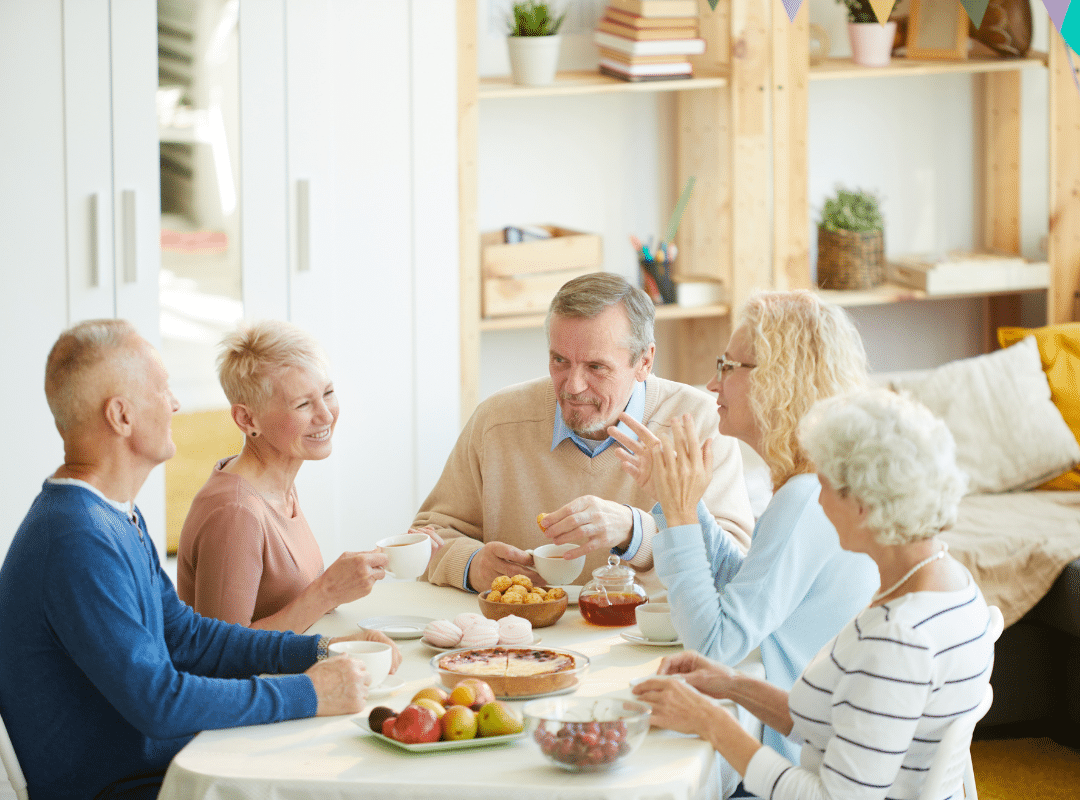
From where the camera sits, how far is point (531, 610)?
193cm

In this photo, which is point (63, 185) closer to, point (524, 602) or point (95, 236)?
point (95, 236)

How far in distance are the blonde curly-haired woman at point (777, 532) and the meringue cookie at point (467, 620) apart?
0.94 feet

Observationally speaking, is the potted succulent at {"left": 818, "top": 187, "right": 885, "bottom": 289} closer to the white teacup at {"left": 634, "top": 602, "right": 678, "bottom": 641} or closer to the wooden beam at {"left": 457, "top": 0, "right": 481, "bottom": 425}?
the wooden beam at {"left": 457, "top": 0, "right": 481, "bottom": 425}

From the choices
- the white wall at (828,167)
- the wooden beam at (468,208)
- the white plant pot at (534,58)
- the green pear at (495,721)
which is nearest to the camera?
the green pear at (495,721)

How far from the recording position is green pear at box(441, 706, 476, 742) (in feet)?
4.80

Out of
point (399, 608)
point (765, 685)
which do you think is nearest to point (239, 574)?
point (399, 608)

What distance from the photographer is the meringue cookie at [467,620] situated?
184cm

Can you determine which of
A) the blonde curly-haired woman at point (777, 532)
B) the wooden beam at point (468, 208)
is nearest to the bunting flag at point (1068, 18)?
the blonde curly-haired woman at point (777, 532)

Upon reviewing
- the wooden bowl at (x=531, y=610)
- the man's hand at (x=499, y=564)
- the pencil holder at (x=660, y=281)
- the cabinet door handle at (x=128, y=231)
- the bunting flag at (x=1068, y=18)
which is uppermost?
the bunting flag at (x=1068, y=18)

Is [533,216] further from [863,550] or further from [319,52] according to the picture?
[863,550]

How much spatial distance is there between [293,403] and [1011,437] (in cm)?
Result: 235

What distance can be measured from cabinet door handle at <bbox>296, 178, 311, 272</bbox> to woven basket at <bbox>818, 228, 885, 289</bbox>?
5.50ft

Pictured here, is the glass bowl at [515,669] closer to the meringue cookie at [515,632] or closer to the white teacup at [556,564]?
the meringue cookie at [515,632]

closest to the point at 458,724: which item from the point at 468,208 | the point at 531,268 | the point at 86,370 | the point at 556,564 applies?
the point at 556,564
